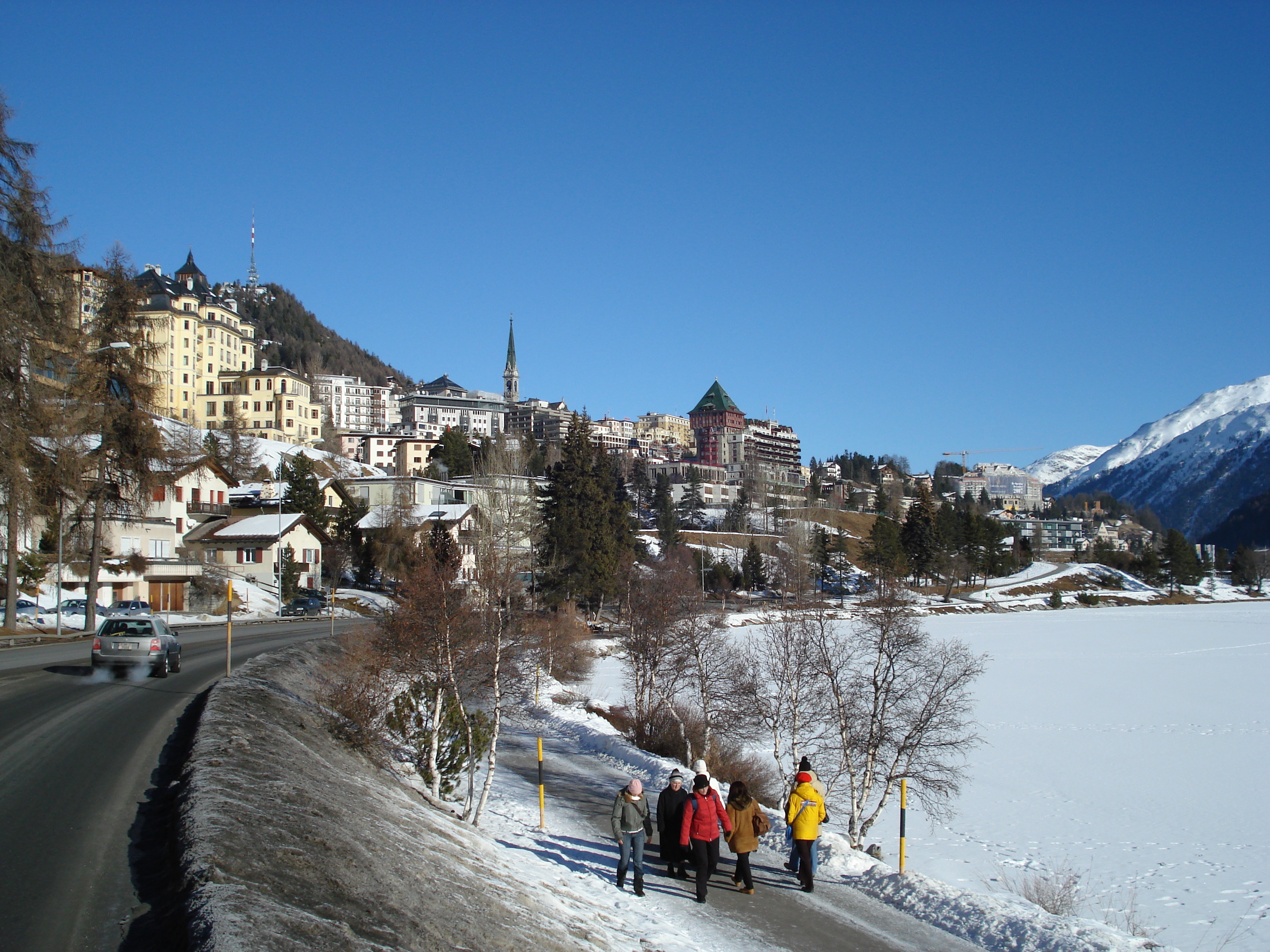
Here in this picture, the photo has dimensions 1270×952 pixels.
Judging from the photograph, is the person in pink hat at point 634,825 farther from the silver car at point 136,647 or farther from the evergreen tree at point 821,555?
the evergreen tree at point 821,555

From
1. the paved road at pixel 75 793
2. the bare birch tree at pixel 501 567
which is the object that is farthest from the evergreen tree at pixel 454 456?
the paved road at pixel 75 793

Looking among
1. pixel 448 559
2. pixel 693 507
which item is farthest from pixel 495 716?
pixel 693 507

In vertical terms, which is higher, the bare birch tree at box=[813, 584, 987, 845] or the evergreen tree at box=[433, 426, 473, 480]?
the evergreen tree at box=[433, 426, 473, 480]

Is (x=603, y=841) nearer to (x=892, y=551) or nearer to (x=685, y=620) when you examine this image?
(x=685, y=620)

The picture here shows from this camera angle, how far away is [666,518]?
121 meters

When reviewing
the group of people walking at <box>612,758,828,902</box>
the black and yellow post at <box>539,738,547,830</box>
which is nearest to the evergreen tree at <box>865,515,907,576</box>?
the black and yellow post at <box>539,738,547,830</box>

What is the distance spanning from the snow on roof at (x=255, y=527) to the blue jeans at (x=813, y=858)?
52.4 meters

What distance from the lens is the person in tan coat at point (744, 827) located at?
41.6 ft

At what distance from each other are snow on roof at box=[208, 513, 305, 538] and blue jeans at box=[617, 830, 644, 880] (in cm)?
5258

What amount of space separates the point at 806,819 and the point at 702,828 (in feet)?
6.29

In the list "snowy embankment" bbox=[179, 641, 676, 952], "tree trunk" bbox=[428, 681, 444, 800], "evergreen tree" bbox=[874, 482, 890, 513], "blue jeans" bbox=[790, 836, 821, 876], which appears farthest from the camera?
"evergreen tree" bbox=[874, 482, 890, 513]

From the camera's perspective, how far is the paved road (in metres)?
7.61

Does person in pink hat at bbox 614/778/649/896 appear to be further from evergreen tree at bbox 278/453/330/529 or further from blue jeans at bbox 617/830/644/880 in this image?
evergreen tree at bbox 278/453/330/529

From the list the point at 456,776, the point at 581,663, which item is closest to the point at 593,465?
the point at 581,663
